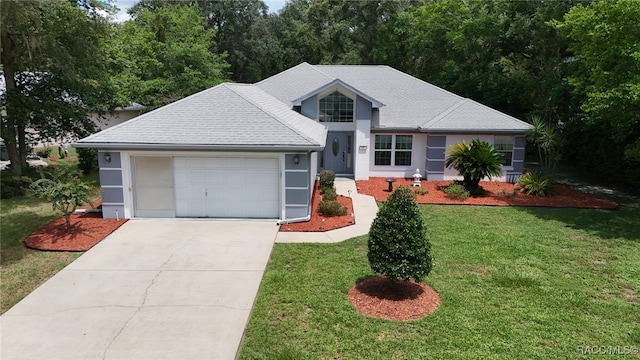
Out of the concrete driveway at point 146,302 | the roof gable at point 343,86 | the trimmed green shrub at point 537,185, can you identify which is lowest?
the concrete driveway at point 146,302

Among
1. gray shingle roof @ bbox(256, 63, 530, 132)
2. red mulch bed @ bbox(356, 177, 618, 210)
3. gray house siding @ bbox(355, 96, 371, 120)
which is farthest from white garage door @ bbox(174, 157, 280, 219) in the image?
gray shingle roof @ bbox(256, 63, 530, 132)

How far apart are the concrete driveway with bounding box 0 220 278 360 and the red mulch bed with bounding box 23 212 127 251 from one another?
49cm

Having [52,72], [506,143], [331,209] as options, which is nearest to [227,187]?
[331,209]

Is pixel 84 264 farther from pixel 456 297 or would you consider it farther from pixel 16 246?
pixel 456 297

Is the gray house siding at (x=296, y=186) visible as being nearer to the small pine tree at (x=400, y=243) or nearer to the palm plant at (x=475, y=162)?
the small pine tree at (x=400, y=243)

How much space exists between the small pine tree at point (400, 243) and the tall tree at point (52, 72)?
13.3m

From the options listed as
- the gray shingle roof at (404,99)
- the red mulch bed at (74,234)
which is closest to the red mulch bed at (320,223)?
the red mulch bed at (74,234)

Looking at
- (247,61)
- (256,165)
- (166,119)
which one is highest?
(247,61)

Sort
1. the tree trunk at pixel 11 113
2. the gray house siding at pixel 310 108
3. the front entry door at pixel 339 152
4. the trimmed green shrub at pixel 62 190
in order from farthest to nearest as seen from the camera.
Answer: the front entry door at pixel 339 152 < the gray house siding at pixel 310 108 < the tree trunk at pixel 11 113 < the trimmed green shrub at pixel 62 190

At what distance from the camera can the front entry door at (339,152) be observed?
64.6 feet

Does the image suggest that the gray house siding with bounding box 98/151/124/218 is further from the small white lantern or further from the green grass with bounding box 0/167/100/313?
the small white lantern

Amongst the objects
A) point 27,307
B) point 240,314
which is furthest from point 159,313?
point 27,307

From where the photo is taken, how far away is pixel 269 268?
9.38m

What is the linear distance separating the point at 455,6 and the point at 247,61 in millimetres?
22530
